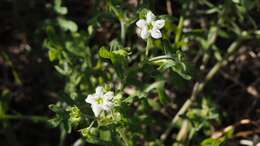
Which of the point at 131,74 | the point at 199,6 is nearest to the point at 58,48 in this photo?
the point at 131,74

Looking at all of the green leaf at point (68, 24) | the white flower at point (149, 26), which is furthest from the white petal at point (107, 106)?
the green leaf at point (68, 24)

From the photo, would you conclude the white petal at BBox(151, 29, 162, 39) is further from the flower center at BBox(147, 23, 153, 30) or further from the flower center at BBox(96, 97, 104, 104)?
the flower center at BBox(96, 97, 104, 104)

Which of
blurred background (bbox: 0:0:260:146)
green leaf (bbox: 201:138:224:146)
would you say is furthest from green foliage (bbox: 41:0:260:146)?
blurred background (bbox: 0:0:260:146)

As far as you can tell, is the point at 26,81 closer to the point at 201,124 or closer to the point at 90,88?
the point at 90,88

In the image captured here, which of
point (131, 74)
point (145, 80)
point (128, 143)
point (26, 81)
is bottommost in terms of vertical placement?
point (128, 143)

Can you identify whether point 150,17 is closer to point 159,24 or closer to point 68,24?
point 159,24

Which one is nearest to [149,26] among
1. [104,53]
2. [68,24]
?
[104,53]

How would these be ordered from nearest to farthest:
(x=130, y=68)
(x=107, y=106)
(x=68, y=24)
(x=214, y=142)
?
1. (x=107, y=106)
2. (x=214, y=142)
3. (x=130, y=68)
4. (x=68, y=24)

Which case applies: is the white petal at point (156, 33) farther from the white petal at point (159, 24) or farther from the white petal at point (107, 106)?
the white petal at point (107, 106)
